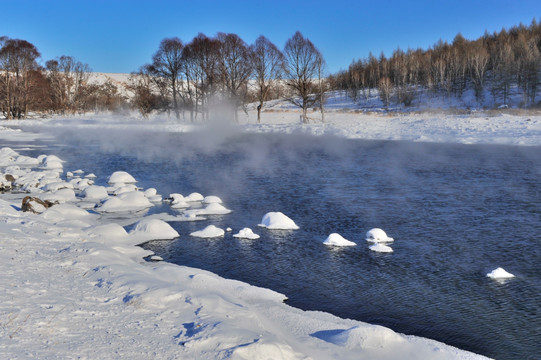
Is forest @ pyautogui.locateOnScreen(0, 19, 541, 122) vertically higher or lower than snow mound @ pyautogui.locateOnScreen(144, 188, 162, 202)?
higher

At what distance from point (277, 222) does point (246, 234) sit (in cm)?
130

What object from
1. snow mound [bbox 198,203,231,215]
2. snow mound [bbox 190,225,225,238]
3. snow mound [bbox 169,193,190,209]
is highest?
snow mound [bbox 169,193,190,209]

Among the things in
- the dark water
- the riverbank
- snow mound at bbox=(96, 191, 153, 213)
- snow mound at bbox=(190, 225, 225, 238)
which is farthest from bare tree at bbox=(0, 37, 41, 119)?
the riverbank

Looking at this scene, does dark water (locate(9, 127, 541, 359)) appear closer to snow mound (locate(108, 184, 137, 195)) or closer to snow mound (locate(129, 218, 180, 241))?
snow mound (locate(129, 218, 180, 241))

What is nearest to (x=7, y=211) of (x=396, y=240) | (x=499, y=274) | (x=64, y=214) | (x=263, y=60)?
(x=64, y=214)

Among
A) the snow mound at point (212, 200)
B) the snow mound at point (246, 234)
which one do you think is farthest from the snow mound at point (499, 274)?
the snow mound at point (212, 200)

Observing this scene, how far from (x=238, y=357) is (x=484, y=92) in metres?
91.7

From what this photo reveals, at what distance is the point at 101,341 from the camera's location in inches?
206

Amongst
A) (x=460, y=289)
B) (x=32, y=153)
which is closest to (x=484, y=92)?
(x=32, y=153)

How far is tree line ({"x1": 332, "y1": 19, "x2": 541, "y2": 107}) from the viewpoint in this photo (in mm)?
79688

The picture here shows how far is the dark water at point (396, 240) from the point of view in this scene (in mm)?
7461

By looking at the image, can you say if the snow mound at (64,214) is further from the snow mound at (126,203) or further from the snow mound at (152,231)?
the snow mound at (152,231)

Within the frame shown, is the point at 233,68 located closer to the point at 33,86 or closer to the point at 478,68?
the point at 33,86

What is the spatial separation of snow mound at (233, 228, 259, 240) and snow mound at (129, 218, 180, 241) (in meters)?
1.66
